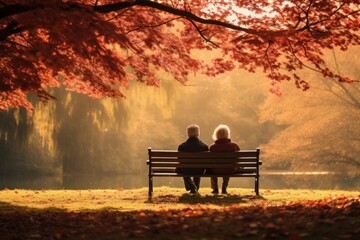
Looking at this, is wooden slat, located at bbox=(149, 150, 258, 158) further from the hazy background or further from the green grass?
the hazy background

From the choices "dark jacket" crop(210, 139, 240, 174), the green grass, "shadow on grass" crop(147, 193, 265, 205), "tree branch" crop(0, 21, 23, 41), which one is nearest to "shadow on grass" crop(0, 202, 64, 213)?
the green grass

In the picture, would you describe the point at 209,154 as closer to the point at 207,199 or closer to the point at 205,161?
the point at 205,161

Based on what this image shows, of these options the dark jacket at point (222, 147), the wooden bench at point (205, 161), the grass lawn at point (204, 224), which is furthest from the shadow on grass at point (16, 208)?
the dark jacket at point (222, 147)

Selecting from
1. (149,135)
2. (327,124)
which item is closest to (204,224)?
(327,124)

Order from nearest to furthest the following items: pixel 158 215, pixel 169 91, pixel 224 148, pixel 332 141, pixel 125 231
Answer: pixel 125 231, pixel 158 215, pixel 224 148, pixel 169 91, pixel 332 141

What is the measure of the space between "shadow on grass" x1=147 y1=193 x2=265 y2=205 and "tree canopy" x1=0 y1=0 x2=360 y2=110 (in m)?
2.18

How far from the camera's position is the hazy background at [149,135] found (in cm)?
2056

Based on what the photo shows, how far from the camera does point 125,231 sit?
5664 millimetres

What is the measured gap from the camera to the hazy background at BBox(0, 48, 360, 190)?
810 inches

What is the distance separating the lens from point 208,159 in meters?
9.46

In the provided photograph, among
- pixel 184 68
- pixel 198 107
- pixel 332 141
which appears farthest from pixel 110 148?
pixel 184 68

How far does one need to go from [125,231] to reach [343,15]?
17.1 ft

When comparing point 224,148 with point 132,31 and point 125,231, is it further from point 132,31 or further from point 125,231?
point 125,231

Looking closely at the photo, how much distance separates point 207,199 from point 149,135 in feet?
121
